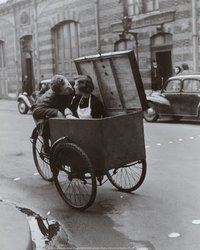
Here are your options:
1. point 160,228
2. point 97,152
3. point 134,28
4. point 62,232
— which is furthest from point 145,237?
point 134,28

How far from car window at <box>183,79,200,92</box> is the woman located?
26.7 feet

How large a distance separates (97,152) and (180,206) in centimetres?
112

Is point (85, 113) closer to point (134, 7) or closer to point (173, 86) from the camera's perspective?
point (173, 86)

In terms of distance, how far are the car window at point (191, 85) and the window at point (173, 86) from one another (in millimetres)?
205

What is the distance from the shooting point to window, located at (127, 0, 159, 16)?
2021cm

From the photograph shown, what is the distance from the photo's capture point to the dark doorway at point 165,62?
781 inches

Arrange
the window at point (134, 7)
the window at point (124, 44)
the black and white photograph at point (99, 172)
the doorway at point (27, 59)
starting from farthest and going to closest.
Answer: the doorway at point (27, 59), the window at point (124, 44), the window at point (134, 7), the black and white photograph at point (99, 172)

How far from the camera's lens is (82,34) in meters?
23.7

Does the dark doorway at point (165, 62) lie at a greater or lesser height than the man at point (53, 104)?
greater

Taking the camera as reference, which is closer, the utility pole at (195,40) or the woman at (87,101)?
the woman at (87,101)

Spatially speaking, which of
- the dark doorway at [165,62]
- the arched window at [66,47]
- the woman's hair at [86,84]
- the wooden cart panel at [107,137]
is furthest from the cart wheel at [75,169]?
the arched window at [66,47]

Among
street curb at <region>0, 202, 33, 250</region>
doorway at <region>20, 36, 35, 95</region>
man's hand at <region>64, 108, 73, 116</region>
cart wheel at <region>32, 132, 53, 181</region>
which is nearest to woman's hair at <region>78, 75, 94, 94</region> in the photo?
man's hand at <region>64, 108, 73, 116</region>

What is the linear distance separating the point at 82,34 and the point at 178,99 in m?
10.6

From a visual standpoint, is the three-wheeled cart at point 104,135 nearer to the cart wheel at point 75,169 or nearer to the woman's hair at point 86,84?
the cart wheel at point 75,169
